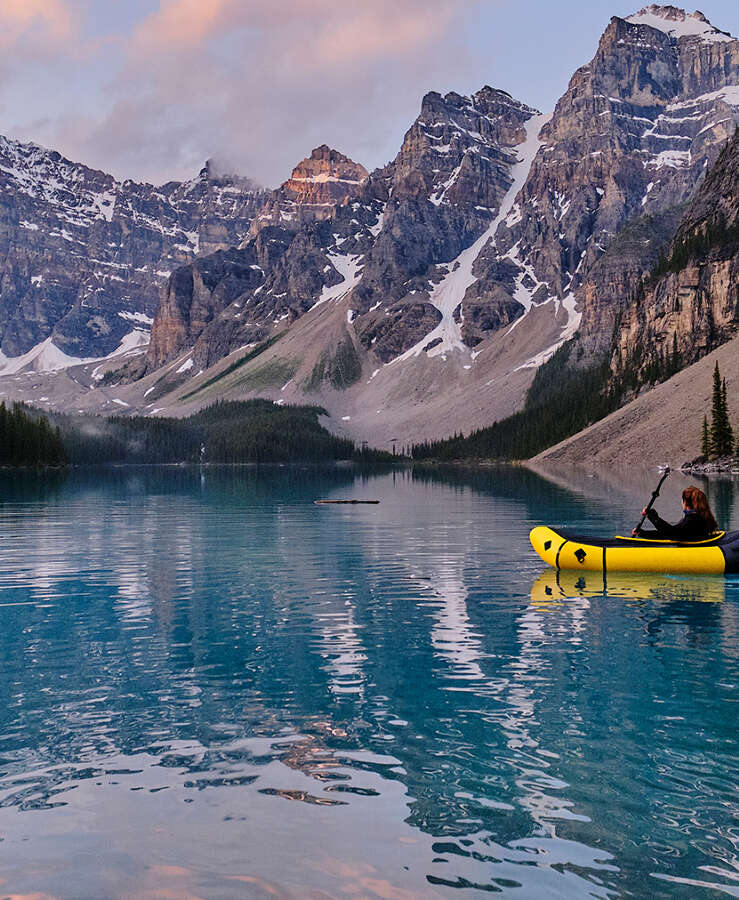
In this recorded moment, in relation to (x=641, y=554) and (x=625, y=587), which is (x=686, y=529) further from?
(x=625, y=587)

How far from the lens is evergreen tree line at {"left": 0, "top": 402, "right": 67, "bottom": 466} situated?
564 ft

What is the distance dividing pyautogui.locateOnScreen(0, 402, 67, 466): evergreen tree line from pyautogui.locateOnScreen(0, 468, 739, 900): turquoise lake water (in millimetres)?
144322

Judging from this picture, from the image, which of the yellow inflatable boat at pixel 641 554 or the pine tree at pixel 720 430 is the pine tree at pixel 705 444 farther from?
the yellow inflatable boat at pixel 641 554

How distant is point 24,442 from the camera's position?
577 ft

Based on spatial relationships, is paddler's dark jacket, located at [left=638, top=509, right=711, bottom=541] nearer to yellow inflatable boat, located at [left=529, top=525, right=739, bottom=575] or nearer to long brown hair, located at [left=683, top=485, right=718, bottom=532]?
long brown hair, located at [left=683, top=485, right=718, bottom=532]

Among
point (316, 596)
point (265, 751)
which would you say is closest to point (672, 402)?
point (316, 596)

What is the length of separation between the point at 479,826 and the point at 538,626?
15.2m

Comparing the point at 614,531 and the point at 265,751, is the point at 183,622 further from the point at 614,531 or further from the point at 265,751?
the point at 614,531

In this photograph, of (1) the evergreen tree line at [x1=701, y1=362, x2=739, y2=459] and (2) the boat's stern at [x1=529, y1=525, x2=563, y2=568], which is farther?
(1) the evergreen tree line at [x1=701, y1=362, x2=739, y2=459]

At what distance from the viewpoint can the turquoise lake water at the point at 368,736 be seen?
11.6 metres

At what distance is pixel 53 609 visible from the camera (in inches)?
1246

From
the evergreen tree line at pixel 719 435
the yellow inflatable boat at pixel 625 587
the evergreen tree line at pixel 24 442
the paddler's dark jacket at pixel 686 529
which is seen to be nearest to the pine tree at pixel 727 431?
the evergreen tree line at pixel 719 435

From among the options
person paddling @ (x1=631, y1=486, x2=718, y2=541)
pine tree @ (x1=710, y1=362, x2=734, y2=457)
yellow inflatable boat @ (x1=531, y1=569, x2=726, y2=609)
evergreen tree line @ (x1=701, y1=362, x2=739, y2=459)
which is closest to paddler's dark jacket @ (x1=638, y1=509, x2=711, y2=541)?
person paddling @ (x1=631, y1=486, x2=718, y2=541)

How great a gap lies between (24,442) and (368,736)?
173636 millimetres
